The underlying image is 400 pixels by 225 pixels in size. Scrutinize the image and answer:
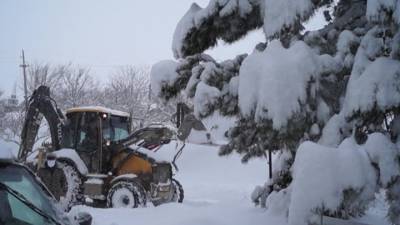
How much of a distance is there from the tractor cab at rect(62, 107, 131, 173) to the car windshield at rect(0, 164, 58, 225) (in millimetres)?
8769

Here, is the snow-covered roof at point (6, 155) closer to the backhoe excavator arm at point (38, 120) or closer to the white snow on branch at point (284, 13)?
the white snow on branch at point (284, 13)

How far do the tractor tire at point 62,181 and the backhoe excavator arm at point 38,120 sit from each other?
99 centimetres

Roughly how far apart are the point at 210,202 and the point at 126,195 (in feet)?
10.9

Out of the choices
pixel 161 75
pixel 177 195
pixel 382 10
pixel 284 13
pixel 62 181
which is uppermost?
pixel 284 13

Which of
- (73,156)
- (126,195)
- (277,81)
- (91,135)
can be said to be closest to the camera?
(277,81)

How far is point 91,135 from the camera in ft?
40.1

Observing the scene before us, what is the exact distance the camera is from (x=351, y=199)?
3.53 meters

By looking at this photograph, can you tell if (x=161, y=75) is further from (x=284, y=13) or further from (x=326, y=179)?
(x=326, y=179)

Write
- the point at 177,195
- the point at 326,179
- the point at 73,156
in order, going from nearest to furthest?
the point at 326,179 < the point at 73,156 < the point at 177,195

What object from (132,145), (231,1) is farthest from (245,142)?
(132,145)

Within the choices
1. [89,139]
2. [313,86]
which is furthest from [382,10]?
[89,139]

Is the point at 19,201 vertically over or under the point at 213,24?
under

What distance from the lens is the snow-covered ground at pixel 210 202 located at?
5.98 m

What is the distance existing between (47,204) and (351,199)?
7.42 feet
